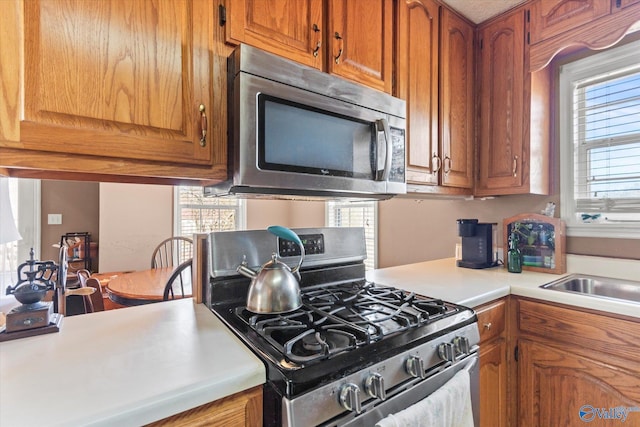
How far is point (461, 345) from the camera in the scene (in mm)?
1015

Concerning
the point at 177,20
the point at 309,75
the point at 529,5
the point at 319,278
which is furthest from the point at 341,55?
the point at 529,5

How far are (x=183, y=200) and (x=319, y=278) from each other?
325 centimetres

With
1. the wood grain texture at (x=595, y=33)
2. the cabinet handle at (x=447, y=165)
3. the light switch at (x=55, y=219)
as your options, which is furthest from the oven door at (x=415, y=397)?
the light switch at (x=55, y=219)

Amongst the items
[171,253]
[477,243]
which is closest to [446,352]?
[477,243]

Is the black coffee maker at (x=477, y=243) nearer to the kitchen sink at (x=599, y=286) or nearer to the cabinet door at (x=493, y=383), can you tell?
the kitchen sink at (x=599, y=286)

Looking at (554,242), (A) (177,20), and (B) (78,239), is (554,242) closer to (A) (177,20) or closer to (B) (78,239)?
(A) (177,20)

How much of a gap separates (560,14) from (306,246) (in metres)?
1.71

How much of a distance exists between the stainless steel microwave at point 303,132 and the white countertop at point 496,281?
0.50 meters

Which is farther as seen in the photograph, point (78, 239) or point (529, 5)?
point (78, 239)

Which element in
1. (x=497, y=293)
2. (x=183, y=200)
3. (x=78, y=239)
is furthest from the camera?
(x=183, y=200)

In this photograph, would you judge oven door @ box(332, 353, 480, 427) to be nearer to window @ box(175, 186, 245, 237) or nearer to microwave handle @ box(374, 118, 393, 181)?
microwave handle @ box(374, 118, 393, 181)

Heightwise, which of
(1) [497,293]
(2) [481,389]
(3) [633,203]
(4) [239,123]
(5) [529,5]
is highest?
(5) [529,5]

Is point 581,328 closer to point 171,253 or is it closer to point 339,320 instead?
point 339,320

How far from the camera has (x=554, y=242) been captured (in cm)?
173
